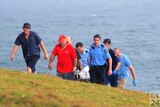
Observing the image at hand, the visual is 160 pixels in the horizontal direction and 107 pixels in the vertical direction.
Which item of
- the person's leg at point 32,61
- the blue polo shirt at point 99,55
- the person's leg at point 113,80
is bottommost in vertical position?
the person's leg at point 113,80

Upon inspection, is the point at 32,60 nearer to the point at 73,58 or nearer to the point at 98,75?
the point at 73,58

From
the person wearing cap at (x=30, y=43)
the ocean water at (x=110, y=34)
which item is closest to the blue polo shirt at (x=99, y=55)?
the person wearing cap at (x=30, y=43)

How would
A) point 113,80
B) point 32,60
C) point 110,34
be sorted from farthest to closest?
point 110,34
point 113,80
point 32,60

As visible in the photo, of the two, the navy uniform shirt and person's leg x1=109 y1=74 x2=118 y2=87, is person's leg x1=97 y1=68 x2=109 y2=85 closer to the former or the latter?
the navy uniform shirt

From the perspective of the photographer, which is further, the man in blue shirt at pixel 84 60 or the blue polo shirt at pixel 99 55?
the man in blue shirt at pixel 84 60

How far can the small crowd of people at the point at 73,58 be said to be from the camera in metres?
16.3

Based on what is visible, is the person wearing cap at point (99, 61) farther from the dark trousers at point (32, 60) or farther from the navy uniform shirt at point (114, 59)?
the dark trousers at point (32, 60)

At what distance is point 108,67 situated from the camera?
17.2 m

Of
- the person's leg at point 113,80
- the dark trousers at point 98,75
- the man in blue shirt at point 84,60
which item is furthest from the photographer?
the person's leg at point 113,80

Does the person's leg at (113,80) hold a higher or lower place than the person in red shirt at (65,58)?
lower

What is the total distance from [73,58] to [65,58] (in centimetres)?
25

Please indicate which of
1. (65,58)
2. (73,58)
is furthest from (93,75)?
(65,58)

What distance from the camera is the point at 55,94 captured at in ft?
41.7

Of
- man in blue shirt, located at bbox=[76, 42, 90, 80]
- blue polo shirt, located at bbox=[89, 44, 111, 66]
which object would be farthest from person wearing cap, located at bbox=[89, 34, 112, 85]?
man in blue shirt, located at bbox=[76, 42, 90, 80]
